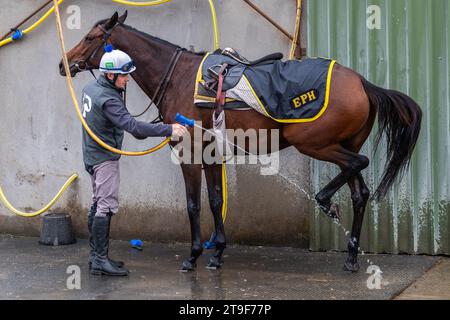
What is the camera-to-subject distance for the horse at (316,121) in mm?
6602

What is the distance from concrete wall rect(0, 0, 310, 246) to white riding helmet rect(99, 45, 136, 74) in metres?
1.43

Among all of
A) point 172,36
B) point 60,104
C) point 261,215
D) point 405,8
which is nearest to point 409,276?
point 261,215

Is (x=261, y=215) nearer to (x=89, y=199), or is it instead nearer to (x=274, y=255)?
(x=274, y=255)

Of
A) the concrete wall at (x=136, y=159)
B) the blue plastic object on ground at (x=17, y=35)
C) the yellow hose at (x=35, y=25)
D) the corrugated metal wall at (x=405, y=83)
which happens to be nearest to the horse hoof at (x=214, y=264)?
the concrete wall at (x=136, y=159)

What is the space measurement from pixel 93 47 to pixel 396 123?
A: 2.71 m

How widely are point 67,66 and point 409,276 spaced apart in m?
3.43

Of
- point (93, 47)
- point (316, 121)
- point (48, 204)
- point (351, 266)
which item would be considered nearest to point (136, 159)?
point (48, 204)

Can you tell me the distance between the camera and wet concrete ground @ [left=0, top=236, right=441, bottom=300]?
6324 millimetres

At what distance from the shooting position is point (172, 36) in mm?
8219

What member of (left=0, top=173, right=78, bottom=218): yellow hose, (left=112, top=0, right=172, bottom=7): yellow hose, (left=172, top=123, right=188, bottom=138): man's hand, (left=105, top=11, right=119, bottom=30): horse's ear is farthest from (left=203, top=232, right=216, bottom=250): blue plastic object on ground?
(left=112, top=0, right=172, bottom=7): yellow hose

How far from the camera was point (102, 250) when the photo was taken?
698 centimetres

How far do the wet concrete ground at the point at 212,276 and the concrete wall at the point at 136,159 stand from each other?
0.31 meters

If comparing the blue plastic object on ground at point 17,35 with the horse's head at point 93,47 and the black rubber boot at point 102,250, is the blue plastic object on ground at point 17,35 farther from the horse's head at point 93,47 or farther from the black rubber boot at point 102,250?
the black rubber boot at point 102,250

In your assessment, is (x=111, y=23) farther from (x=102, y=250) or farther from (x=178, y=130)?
(x=102, y=250)
